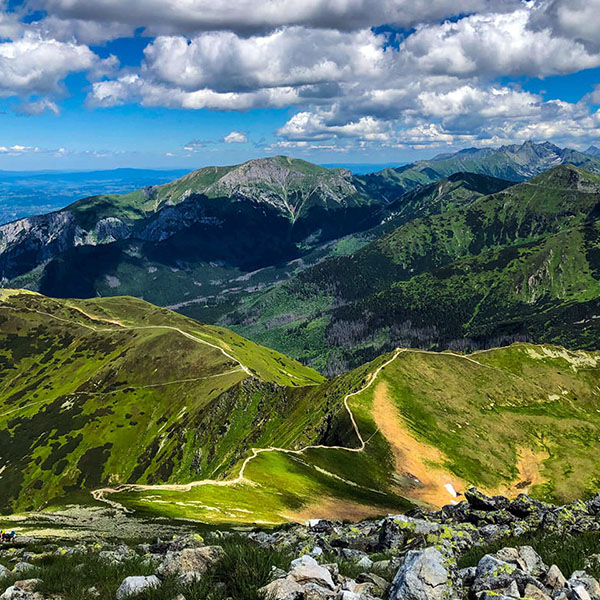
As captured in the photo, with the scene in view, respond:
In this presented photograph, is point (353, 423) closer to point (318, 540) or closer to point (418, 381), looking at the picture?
point (418, 381)

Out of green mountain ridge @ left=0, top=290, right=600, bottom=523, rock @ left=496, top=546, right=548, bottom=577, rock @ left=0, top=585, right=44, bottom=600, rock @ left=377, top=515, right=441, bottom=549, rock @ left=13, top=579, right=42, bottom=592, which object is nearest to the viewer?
rock @ left=0, top=585, right=44, bottom=600

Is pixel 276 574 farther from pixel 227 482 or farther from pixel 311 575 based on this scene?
pixel 227 482

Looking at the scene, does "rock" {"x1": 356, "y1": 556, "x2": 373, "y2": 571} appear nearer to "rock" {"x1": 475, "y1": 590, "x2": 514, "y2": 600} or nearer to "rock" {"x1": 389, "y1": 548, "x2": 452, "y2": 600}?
"rock" {"x1": 389, "y1": 548, "x2": 452, "y2": 600}

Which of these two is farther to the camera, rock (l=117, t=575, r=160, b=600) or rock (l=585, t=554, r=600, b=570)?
rock (l=585, t=554, r=600, b=570)

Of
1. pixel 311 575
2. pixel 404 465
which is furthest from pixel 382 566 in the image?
A: pixel 404 465

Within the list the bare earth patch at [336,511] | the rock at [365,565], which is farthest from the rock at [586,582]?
the bare earth patch at [336,511]

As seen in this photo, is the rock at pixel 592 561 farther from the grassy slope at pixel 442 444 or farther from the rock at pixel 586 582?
the grassy slope at pixel 442 444

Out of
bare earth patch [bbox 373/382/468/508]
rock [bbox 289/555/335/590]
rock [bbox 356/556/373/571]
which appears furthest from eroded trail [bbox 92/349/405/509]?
rock [bbox 289/555/335/590]
